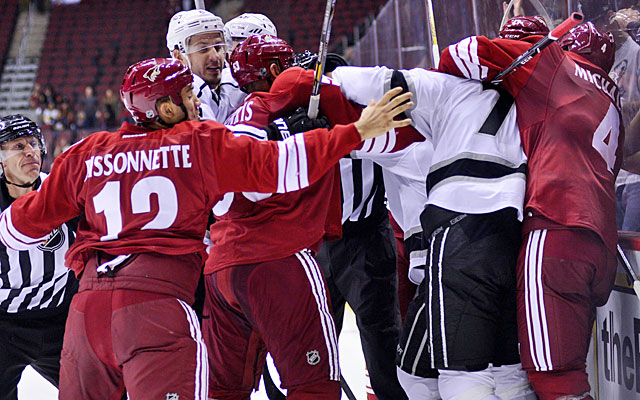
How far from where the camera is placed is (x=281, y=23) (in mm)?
13297

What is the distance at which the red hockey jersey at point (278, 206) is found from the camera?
2.31 meters

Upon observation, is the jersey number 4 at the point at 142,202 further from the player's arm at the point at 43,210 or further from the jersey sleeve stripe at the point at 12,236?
the jersey sleeve stripe at the point at 12,236

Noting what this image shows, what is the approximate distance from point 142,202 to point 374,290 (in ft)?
3.68

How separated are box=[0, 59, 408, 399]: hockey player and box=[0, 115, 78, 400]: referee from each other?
748 mm

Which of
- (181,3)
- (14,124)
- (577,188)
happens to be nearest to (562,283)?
(577,188)

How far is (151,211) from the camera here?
1.95 m

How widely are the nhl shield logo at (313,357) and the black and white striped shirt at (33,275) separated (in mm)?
1100

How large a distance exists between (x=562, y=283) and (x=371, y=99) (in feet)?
2.38

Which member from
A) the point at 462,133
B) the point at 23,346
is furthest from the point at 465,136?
the point at 23,346

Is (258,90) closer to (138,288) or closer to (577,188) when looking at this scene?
(138,288)


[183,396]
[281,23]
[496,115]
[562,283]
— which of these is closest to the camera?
[183,396]

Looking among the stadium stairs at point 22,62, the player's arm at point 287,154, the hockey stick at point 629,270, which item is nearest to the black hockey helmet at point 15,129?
the player's arm at point 287,154

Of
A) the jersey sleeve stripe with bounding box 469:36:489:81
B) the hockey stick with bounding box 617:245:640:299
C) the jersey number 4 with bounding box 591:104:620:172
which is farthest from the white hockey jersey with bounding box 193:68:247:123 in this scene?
the hockey stick with bounding box 617:245:640:299

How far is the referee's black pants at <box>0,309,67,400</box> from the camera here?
281cm
